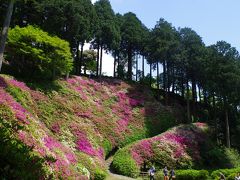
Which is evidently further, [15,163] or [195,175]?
[195,175]

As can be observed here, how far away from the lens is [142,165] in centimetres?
3431

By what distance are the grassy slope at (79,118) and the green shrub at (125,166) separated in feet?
5.34

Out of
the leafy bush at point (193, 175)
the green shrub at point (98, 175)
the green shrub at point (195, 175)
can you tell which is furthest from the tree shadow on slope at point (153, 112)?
the green shrub at point (98, 175)

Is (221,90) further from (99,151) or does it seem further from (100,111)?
(99,151)

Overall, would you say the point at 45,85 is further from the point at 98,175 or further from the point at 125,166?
the point at 98,175

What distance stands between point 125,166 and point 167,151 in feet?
23.7

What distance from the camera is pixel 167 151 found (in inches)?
1457

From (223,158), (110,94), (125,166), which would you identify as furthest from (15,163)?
(110,94)

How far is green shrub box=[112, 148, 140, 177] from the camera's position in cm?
3091

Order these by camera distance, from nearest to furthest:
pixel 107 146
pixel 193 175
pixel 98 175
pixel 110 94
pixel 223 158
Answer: pixel 98 175, pixel 193 175, pixel 107 146, pixel 223 158, pixel 110 94

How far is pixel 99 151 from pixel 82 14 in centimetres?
2094

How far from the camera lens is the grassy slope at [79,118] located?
866 inches

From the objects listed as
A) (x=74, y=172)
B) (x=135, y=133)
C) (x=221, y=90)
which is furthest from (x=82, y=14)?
(x=74, y=172)

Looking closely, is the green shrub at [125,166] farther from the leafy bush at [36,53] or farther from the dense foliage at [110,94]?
the leafy bush at [36,53]
